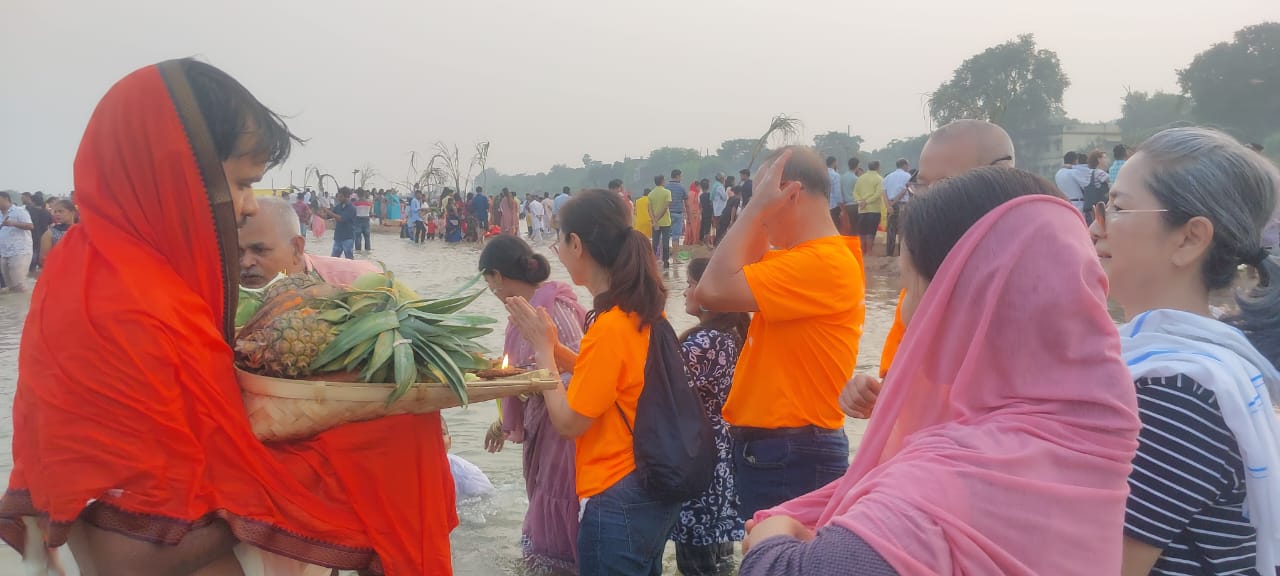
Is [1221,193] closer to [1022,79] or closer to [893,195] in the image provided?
[893,195]

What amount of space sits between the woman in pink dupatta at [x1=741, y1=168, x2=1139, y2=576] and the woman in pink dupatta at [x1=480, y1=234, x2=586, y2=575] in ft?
8.03

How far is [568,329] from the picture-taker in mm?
3975

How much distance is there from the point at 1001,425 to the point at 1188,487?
398 millimetres

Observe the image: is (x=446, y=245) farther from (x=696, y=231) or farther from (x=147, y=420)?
(x=147, y=420)

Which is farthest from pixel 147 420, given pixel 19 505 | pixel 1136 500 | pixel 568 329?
pixel 568 329

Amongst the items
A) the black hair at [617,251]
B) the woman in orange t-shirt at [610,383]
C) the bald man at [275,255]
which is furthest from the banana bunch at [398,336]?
the bald man at [275,255]

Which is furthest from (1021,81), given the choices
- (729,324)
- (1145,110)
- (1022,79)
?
(729,324)

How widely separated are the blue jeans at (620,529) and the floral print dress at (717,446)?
839 millimetres

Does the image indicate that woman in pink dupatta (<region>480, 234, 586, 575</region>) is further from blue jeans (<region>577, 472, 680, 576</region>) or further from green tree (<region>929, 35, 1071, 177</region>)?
green tree (<region>929, 35, 1071, 177</region>)

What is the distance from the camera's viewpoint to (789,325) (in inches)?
126

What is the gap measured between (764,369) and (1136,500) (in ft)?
5.71

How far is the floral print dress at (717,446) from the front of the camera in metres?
3.83

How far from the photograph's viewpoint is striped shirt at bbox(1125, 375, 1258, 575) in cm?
152

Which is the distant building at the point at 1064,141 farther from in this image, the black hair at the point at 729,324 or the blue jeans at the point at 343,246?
the black hair at the point at 729,324
